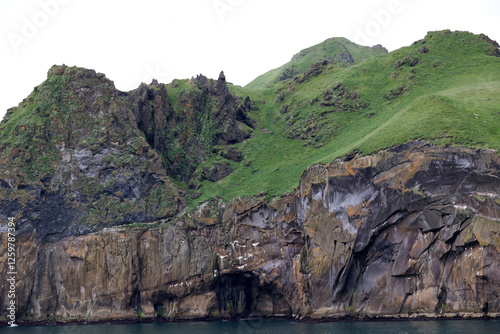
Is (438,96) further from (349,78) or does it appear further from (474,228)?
(349,78)

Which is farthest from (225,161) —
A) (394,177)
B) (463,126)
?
(463,126)

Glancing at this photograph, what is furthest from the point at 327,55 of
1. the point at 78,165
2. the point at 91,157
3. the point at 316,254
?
the point at 316,254

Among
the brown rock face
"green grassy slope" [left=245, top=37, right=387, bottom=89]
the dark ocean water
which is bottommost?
the dark ocean water

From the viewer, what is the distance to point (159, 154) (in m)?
96.1

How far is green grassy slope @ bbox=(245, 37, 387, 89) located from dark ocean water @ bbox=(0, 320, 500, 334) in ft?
366

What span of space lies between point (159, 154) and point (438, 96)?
58.8 meters

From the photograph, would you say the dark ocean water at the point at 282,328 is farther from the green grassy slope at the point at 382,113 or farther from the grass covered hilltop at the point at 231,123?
the green grassy slope at the point at 382,113

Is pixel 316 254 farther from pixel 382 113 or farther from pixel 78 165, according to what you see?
Answer: pixel 78 165

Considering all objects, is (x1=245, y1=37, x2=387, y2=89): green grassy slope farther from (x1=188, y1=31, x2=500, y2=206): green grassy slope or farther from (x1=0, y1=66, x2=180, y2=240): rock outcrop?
(x1=0, y1=66, x2=180, y2=240): rock outcrop

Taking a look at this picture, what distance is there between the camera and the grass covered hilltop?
247ft

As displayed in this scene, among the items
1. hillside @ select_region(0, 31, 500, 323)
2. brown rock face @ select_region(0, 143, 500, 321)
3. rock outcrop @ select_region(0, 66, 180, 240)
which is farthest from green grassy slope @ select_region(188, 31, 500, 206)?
rock outcrop @ select_region(0, 66, 180, 240)

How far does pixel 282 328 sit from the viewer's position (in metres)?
58.2

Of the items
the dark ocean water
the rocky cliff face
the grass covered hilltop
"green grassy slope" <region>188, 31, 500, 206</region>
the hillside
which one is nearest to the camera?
the dark ocean water

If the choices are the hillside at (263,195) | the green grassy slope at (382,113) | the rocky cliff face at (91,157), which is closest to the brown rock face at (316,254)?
the hillside at (263,195)
